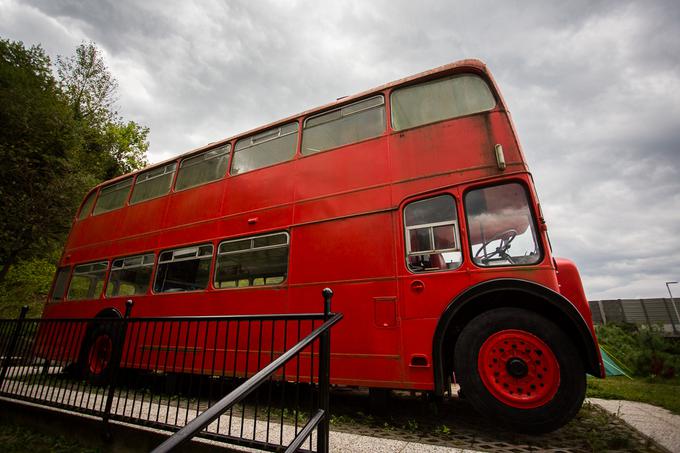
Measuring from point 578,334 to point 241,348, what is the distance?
409 cm

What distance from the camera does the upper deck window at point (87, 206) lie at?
7973mm

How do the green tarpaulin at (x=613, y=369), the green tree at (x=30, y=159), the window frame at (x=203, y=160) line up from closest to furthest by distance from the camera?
the window frame at (x=203, y=160)
the green tarpaulin at (x=613, y=369)
the green tree at (x=30, y=159)

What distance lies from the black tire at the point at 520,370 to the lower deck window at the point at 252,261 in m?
2.61

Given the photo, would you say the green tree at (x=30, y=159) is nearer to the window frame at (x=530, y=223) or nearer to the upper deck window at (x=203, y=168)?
the upper deck window at (x=203, y=168)

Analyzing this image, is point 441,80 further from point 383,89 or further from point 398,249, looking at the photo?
point 398,249

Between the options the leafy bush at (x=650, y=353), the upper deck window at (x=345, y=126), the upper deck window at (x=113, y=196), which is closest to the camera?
the upper deck window at (x=345, y=126)

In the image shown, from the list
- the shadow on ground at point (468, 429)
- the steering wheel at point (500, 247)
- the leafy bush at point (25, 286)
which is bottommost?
the shadow on ground at point (468, 429)

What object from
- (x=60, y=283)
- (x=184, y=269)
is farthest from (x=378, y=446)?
(x=60, y=283)

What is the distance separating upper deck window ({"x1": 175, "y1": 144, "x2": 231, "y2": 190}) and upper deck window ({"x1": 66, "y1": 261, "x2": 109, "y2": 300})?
2.52m

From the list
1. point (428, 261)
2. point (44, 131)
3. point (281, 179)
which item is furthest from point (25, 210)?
point (428, 261)

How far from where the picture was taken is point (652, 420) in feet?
11.8

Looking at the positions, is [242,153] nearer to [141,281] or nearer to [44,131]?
[141,281]

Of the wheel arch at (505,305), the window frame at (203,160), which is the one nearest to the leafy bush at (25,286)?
the window frame at (203,160)

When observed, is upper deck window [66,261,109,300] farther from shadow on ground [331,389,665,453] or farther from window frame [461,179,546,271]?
window frame [461,179,546,271]
